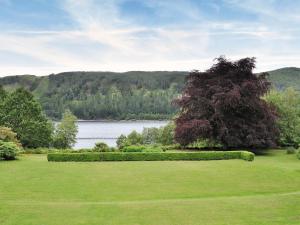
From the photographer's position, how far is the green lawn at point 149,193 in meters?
14.7

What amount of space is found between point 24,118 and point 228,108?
2636 centimetres

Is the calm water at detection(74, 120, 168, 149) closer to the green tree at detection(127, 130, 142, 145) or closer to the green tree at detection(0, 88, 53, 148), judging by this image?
the green tree at detection(127, 130, 142, 145)

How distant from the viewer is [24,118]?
55.5 metres

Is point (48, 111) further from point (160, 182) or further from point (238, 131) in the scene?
point (160, 182)

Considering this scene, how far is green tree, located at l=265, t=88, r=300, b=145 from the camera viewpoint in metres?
46.4

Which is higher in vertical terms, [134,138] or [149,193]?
[149,193]

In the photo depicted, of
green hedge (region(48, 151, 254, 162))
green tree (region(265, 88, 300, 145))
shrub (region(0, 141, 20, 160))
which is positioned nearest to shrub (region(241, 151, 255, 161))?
green hedge (region(48, 151, 254, 162))

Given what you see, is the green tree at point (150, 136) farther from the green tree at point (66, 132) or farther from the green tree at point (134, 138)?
the green tree at point (66, 132)

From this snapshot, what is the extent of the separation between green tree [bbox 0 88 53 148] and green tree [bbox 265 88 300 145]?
27977mm

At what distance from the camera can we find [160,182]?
984 inches

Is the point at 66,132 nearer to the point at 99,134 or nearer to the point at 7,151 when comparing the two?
the point at 7,151

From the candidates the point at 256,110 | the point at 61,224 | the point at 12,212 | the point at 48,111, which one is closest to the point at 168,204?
the point at 61,224

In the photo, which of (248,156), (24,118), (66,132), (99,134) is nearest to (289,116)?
(248,156)

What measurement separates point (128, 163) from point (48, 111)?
162574mm
